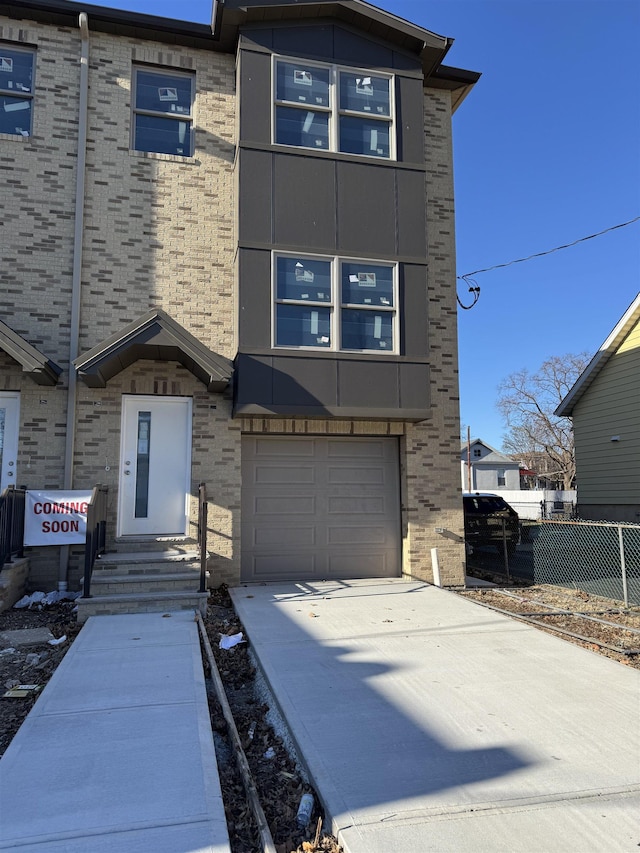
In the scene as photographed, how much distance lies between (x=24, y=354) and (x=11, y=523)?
2.09 metres

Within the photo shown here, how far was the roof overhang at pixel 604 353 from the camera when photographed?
14453 millimetres

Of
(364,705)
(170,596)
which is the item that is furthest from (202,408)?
(364,705)

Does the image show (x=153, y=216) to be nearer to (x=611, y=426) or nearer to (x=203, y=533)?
(x=203, y=533)

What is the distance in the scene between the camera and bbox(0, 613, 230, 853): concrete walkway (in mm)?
2729

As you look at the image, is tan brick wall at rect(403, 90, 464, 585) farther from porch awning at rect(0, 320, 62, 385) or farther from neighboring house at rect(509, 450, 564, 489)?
neighboring house at rect(509, 450, 564, 489)

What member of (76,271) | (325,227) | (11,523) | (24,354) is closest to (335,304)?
(325,227)

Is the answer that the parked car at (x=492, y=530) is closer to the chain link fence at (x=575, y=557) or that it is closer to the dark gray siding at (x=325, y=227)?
the chain link fence at (x=575, y=557)

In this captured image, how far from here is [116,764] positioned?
3.39 metres

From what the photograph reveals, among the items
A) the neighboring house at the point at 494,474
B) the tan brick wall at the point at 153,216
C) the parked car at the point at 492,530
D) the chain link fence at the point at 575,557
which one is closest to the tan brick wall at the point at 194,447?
the tan brick wall at the point at 153,216

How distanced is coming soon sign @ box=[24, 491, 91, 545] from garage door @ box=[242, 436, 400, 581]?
2.31m

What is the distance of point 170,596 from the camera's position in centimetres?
699

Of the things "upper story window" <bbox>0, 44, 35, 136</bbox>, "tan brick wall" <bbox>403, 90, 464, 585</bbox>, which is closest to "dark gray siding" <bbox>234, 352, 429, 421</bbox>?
"tan brick wall" <bbox>403, 90, 464, 585</bbox>

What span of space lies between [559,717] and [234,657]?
2872 millimetres

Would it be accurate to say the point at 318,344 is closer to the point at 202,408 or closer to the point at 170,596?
the point at 202,408
